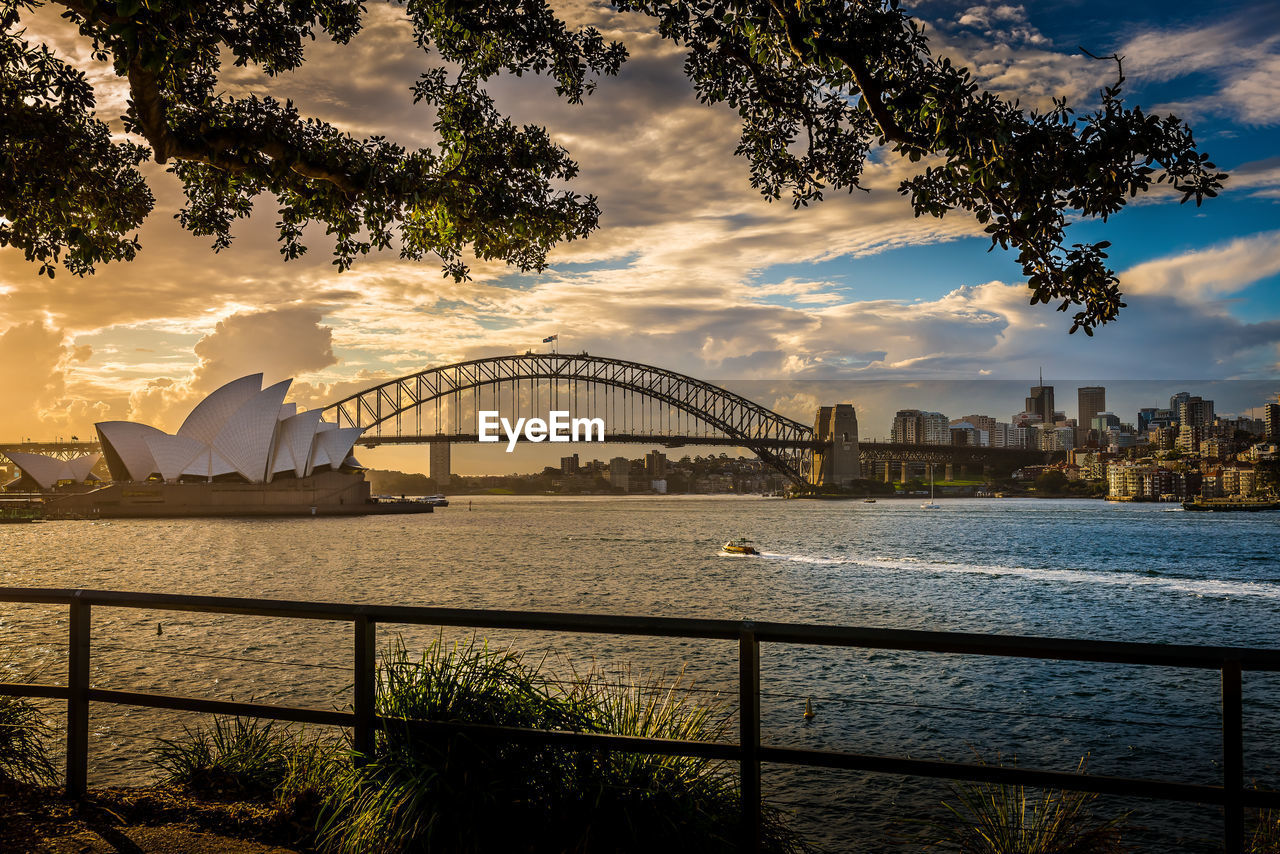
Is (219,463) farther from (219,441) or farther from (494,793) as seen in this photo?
(494,793)

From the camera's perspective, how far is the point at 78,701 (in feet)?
13.8

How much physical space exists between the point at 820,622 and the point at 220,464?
8511cm

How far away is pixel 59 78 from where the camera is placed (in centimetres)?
778

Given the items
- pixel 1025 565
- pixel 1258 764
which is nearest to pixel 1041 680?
pixel 1258 764

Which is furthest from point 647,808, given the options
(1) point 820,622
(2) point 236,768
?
(1) point 820,622

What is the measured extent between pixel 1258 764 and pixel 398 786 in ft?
37.6

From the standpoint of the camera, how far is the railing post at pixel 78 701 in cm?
415

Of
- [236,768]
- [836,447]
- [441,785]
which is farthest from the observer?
[836,447]

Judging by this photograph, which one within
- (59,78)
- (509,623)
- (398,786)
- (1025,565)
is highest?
(59,78)

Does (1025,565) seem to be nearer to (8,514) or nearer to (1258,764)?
(1258,764)

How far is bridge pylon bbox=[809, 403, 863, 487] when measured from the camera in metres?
126

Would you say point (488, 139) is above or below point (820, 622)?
above

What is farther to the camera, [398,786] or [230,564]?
[230,564]

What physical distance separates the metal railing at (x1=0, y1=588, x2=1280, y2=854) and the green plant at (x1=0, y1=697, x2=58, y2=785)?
0.55 metres
